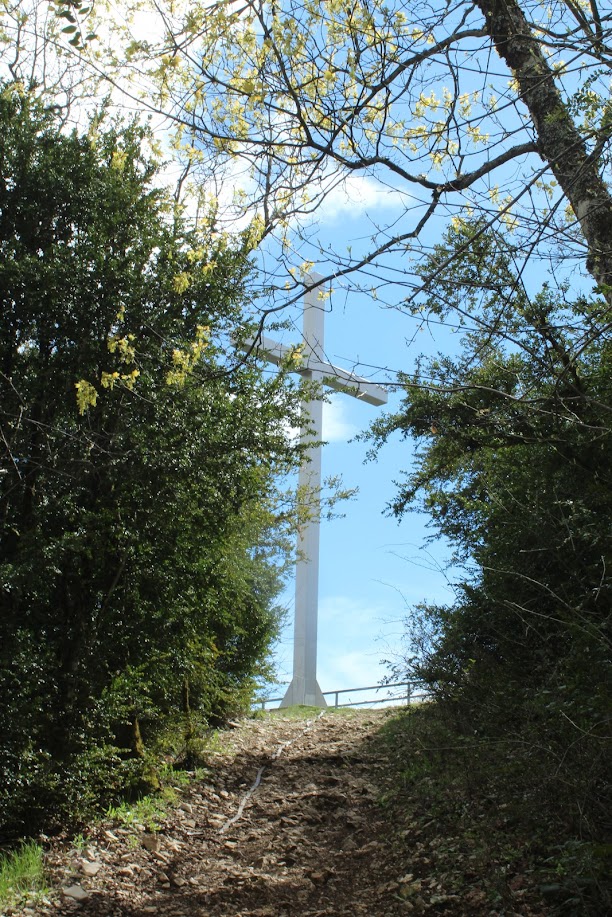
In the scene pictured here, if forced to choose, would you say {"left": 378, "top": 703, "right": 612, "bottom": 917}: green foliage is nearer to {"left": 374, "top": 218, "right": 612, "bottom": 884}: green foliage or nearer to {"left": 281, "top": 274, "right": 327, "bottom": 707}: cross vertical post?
{"left": 374, "top": 218, "right": 612, "bottom": 884}: green foliage

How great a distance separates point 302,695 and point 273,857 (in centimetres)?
661

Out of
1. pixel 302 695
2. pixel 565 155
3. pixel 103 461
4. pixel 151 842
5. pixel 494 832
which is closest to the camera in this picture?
pixel 494 832

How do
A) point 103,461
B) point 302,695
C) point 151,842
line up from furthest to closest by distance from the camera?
point 302,695, point 103,461, point 151,842

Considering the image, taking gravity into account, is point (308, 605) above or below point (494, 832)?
above

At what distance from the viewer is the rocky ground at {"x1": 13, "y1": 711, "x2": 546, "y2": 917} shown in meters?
5.60

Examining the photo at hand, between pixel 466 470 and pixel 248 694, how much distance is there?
422cm

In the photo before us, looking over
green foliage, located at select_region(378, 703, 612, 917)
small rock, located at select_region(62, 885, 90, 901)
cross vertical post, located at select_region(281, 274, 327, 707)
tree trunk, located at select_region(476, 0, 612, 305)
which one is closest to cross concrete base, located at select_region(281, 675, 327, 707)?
cross vertical post, located at select_region(281, 274, 327, 707)

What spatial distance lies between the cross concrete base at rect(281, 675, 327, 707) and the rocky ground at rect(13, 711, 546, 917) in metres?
3.95

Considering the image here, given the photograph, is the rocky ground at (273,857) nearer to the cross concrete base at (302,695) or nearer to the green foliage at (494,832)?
the green foliage at (494,832)

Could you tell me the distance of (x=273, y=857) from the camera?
6672mm

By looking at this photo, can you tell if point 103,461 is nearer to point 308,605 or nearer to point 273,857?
point 273,857

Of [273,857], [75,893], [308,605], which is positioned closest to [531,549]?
[273,857]

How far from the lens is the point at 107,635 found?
7.84 meters

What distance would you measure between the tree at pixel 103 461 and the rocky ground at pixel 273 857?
72 cm
